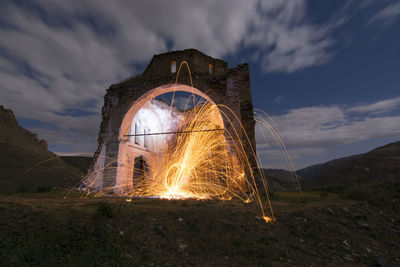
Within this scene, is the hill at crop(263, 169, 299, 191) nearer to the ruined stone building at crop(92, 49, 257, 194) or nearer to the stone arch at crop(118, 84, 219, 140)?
the ruined stone building at crop(92, 49, 257, 194)

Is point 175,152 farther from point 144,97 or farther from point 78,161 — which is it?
point 78,161

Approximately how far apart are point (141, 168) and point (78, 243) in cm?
1294

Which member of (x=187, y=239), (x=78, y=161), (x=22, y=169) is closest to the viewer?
(x=187, y=239)

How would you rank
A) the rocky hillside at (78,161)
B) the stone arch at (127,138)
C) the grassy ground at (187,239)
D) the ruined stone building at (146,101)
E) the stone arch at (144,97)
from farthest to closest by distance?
the rocky hillside at (78,161)
the stone arch at (144,97)
the stone arch at (127,138)
the ruined stone building at (146,101)
the grassy ground at (187,239)

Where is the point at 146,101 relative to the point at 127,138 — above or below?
above

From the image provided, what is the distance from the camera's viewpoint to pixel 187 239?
3.85 metres

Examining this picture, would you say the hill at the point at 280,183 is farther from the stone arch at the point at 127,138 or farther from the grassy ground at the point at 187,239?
the grassy ground at the point at 187,239

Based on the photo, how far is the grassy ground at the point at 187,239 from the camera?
3139mm

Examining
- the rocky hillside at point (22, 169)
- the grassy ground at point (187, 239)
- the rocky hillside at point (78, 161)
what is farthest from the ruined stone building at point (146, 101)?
the rocky hillside at point (78, 161)

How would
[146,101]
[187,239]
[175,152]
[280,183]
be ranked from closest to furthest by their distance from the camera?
[187,239], [146,101], [175,152], [280,183]

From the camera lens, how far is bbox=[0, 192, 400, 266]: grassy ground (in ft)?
10.3

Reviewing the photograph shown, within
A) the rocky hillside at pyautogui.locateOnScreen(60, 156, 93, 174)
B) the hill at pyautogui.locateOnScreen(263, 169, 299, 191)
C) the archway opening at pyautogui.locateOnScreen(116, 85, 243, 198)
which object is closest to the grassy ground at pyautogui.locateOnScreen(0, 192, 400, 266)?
the archway opening at pyautogui.locateOnScreen(116, 85, 243, 198)

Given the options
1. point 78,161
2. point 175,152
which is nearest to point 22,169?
point 175,152

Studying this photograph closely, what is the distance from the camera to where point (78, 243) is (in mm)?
3318
